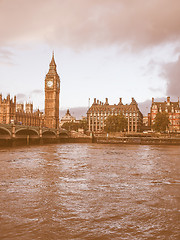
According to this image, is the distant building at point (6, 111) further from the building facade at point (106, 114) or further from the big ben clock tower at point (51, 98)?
the building facade at point (106, 114)

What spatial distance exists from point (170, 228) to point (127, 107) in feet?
450

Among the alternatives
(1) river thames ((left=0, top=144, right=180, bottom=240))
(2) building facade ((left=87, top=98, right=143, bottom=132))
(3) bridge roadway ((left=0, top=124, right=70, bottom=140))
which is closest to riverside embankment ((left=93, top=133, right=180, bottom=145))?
(3) bridge roadway ((left=0, top=124, right=70, bottom=140))

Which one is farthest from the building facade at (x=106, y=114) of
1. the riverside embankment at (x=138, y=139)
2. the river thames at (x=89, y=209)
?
the river thames at (x=89, y=209)

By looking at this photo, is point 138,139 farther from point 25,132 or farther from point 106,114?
point 106,114

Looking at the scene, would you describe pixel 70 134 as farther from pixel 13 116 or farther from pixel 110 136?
pixel 13 116

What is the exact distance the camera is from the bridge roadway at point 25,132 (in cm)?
5581

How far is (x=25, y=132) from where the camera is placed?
71.7 metres

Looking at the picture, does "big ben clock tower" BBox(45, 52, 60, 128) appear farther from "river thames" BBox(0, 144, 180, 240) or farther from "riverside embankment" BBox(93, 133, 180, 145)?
"river thames" BBox(0, 144, 180, 240)

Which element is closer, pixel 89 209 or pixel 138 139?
pixel 89 209

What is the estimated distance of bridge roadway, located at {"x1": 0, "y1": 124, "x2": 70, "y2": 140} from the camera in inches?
2197

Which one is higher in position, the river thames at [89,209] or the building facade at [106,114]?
the building facade at [106,114]

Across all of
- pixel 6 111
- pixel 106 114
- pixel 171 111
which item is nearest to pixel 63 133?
pixel 6 111

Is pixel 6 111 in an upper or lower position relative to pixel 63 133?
upper

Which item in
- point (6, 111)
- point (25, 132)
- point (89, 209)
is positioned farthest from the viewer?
point (6, 111)
